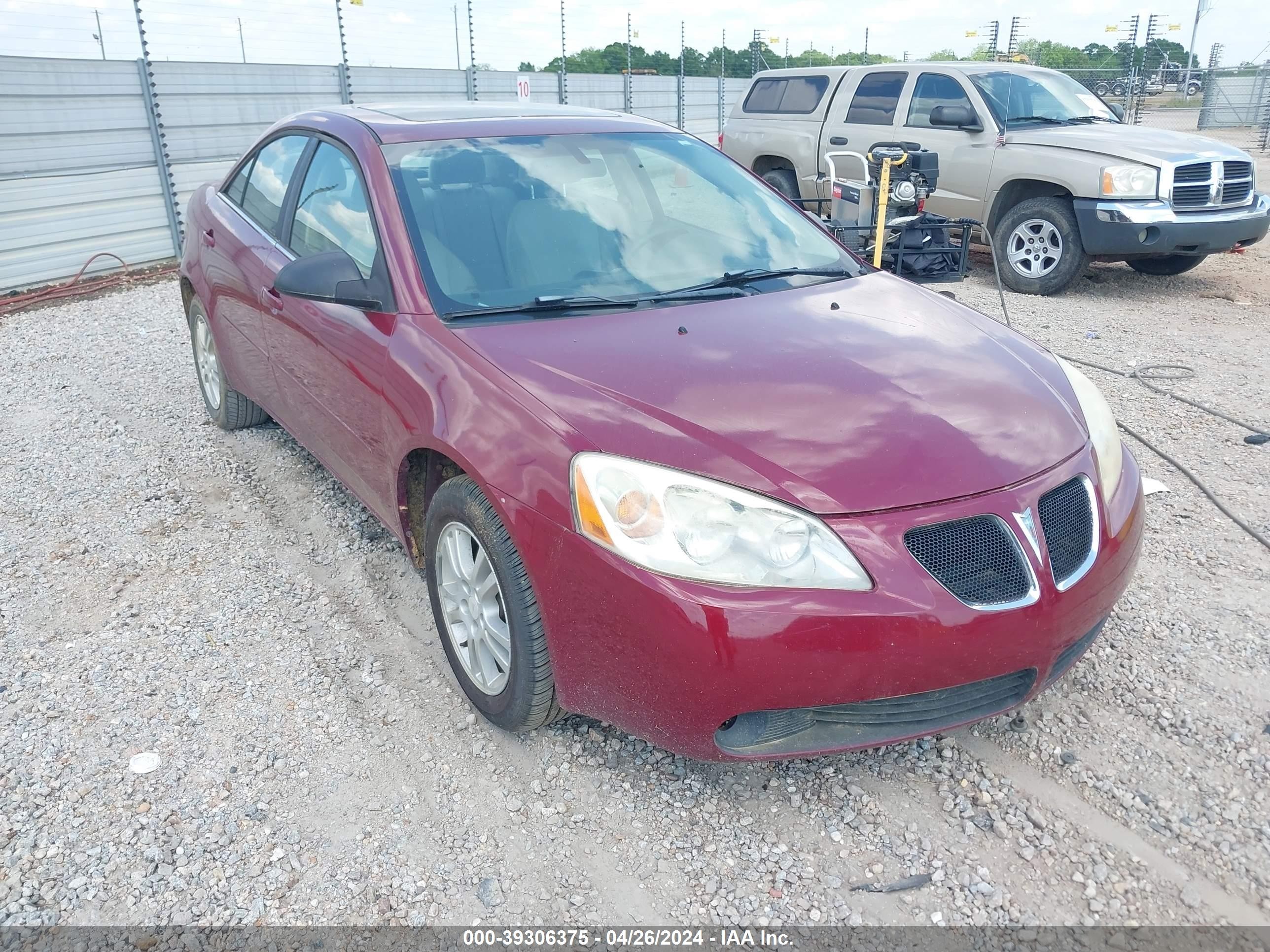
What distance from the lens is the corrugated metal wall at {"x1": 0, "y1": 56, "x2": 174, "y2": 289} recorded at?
972 cm

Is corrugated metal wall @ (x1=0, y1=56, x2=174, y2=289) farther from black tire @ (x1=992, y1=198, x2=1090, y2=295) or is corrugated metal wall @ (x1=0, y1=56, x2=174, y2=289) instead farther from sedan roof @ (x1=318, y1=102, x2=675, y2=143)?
black tire @ (x1=992, y1=198, x2=1090, y2=295)

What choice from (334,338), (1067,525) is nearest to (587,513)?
(1067,525)

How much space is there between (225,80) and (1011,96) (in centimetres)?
914

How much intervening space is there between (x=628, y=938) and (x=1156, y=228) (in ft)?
25.0

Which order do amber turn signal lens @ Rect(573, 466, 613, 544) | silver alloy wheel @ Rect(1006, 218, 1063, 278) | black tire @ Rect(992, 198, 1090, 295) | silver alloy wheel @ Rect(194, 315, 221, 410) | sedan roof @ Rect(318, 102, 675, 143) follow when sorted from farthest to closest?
1. silver alloy wheel @ Rect(1006, 218, 1063, 278)
2. black tire @ Rect(992, 198, 1090, 295)
3. silver alloy wheel @ Rect(194, 315, 221, 410)
4. sedan roof @ Rect(318, 102, 675, 143)
5. amber turn signal lens @ Rect(573, 466, 613, 544)

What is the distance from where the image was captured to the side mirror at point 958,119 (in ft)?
28.6

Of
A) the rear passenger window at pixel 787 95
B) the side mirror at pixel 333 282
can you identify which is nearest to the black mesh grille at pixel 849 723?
the side mirror at pixel 333 282

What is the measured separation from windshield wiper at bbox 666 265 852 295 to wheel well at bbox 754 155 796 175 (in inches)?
299

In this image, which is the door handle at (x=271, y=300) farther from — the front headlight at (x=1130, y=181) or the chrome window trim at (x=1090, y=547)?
the front headlight at (x=1130, y=181)

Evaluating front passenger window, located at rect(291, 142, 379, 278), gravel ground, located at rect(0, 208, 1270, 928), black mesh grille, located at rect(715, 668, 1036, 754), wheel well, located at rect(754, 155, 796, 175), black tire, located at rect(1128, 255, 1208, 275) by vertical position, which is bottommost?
gravel ground, located at rect(0, 208, 1270, 928)

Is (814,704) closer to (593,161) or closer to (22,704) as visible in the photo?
(593,161)

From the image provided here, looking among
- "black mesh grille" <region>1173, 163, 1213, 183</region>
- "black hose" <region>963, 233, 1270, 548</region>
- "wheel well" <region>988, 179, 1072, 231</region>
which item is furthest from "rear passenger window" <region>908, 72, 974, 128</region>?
"black hose" <region>963, 233, 1270, 548</region>

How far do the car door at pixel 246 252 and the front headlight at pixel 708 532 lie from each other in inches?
95.2

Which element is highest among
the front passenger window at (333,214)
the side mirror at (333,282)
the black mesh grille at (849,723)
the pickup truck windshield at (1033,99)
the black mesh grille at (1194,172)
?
the pickup truck windshield at (1033,99)
